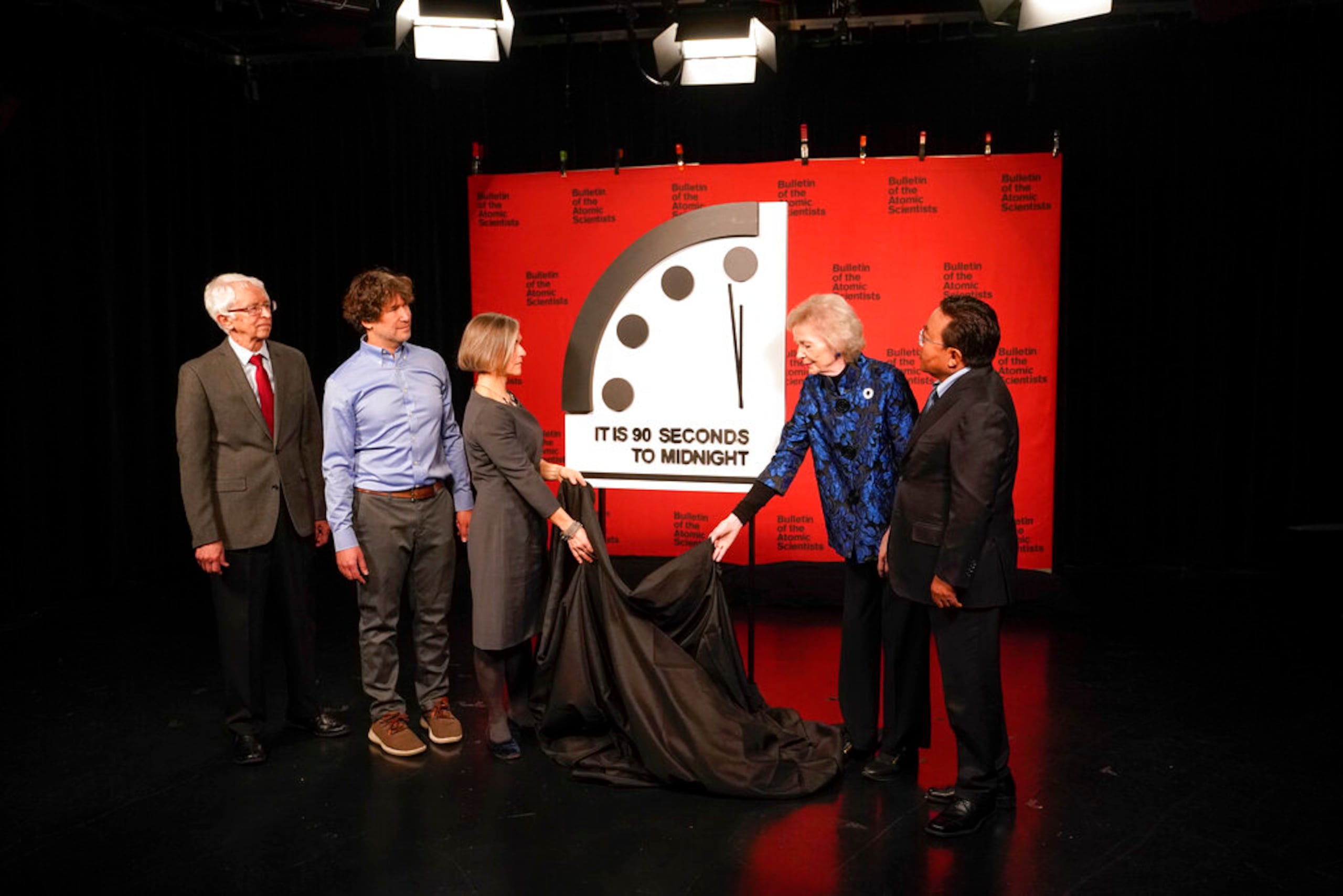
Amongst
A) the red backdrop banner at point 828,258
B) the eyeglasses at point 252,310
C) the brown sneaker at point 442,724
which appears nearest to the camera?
the eyeglasses at point 252,310

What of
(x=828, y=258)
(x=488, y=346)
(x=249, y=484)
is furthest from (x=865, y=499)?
(x=828, y=258)

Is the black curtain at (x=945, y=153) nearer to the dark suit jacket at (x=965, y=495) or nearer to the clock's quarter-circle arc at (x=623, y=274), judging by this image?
the clock's quarter-circle arc at (x=623, y=274)

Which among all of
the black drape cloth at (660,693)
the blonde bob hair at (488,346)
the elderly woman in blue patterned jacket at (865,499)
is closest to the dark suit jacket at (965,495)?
the elderly woman in blue patterned jacket at (865,499)

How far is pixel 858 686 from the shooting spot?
3584mm

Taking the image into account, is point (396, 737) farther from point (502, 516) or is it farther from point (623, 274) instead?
point (623, 274)

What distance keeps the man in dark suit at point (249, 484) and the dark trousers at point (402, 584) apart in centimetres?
29

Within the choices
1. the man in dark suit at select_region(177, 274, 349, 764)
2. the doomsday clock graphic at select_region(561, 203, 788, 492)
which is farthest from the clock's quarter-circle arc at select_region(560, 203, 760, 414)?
the man in dark suit at select_region(177, 274, 349, 764)

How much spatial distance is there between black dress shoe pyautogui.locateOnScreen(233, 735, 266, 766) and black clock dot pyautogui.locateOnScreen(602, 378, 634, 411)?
206 cm

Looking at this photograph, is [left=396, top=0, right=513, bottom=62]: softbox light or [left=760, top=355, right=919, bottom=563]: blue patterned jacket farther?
[left=396, top=0, right=513, bottom=62]: softbox light

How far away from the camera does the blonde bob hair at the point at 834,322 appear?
344cm

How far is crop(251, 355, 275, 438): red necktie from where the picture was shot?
12.1 feet

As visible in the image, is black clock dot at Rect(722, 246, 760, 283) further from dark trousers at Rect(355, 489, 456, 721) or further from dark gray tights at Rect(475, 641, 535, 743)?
dark gray tights at Rect(475, 641, 535, 743)

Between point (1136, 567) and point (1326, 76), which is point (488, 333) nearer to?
point (1136, 567)

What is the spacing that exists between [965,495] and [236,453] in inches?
95.1
